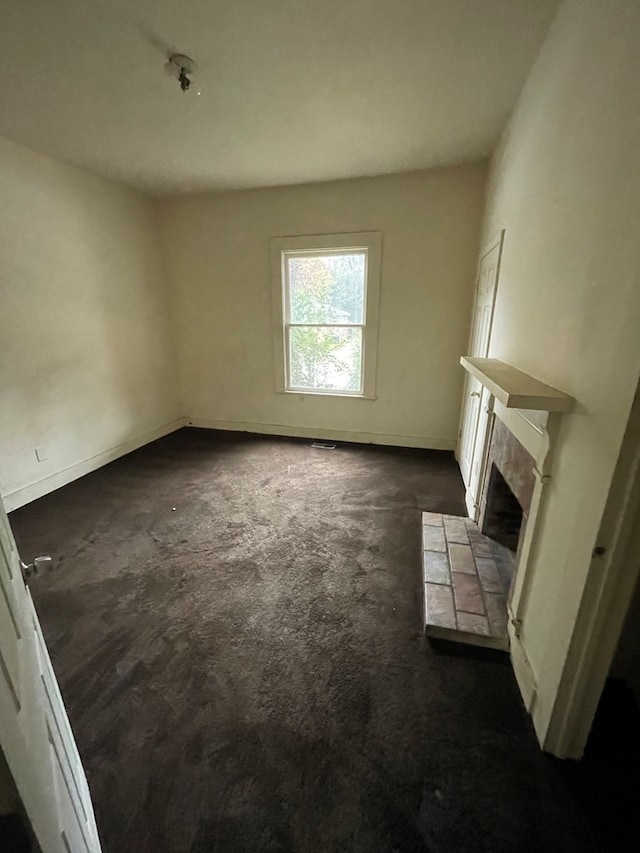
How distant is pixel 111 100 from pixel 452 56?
193 centimetres

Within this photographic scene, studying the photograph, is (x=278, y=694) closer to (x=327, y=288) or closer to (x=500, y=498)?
(x=500, y=498)

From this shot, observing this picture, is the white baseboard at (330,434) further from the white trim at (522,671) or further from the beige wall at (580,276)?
the white trim at (522,671)

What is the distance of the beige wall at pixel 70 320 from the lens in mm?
2711

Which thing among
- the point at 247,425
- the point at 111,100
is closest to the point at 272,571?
the point at 247,425

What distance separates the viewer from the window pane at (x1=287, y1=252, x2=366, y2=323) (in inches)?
147

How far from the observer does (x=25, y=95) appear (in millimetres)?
2070

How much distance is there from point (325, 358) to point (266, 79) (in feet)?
7.94

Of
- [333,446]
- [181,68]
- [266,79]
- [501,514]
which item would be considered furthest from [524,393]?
[333,446]

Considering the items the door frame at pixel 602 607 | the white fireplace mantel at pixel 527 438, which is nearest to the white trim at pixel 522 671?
the white fireplace mantel at pixel 527 438

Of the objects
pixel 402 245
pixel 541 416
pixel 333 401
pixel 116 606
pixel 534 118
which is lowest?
pixel 116 606

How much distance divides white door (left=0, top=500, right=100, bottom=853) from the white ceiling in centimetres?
214

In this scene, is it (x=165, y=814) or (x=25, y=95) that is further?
(x=25, y=95)

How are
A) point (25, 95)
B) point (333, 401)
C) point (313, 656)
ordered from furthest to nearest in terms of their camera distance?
point (333, 401) → point (25, 95) → point (313, 656)

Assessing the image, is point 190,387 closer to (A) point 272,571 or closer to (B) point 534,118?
(A) point 272,571
